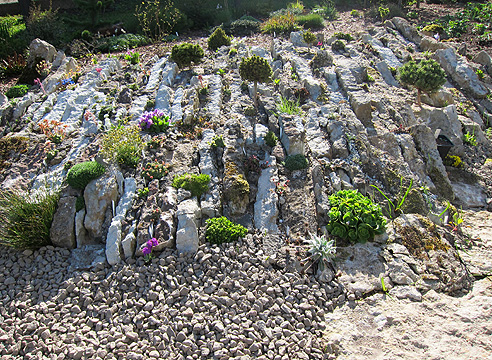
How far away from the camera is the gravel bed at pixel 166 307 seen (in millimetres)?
6504

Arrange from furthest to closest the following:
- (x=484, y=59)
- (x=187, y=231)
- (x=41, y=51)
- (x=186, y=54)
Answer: (x=484, y=59)
(x=41, y=51)
(x=186, y=54)
(x=187, y=231)

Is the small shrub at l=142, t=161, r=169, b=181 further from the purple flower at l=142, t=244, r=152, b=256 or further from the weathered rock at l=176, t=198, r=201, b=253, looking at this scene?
the purple flower at l=142, t=244, r=152, b=256

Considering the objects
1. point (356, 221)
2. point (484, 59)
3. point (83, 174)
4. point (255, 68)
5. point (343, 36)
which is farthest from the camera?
point (343, 36)

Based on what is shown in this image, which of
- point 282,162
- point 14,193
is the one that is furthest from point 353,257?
point 14,193

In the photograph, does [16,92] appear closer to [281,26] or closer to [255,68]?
[255,68]

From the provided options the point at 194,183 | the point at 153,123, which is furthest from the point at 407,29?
the point at 194,183

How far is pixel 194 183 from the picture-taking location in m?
9.02

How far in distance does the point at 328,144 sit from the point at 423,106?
539 cm

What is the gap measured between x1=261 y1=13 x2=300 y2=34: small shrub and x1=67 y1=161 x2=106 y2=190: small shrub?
42.0 feet

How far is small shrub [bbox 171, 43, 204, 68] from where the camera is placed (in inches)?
530

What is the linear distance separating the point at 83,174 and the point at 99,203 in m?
0.87

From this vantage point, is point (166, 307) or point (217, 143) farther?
point (217, 143)

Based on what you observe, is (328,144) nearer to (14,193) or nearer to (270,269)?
(270,269)

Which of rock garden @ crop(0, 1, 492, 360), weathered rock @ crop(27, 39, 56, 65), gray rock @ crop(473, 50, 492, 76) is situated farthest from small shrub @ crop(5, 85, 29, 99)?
gray rock @ crop(473, 50, 492, 76)
